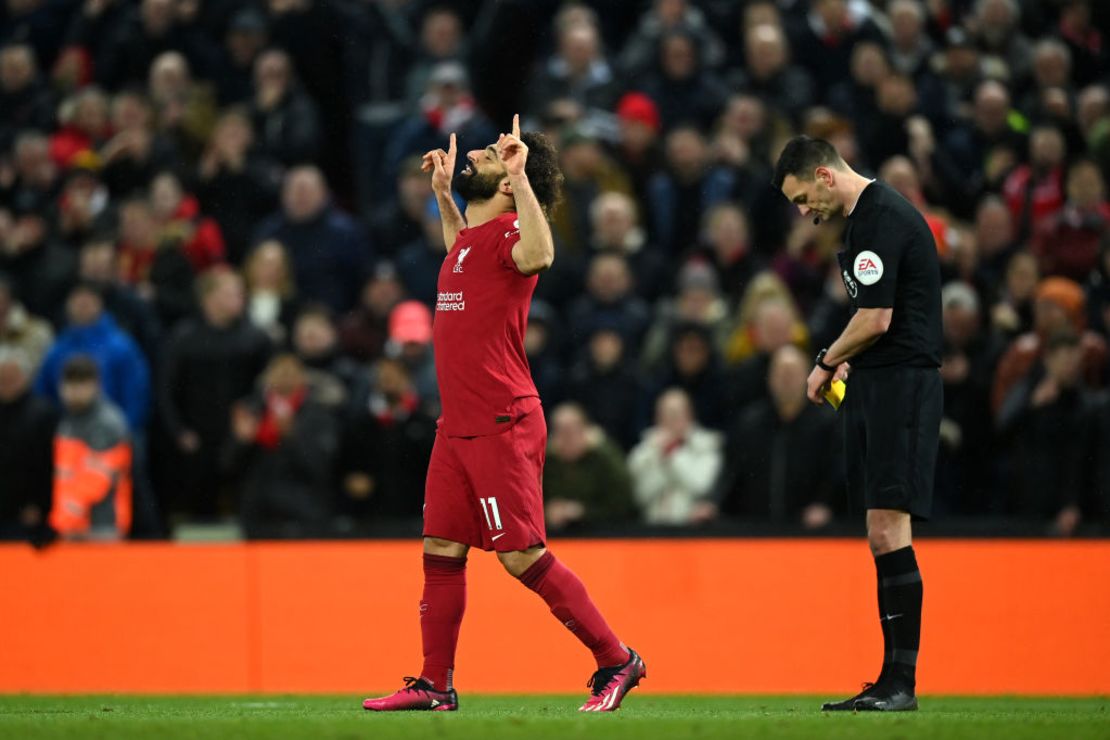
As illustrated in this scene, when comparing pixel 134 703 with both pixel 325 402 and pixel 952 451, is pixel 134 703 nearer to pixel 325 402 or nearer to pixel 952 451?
pixel 325 402

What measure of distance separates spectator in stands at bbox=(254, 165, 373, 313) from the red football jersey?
20.8ft

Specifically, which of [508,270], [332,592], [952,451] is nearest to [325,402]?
[332,592]

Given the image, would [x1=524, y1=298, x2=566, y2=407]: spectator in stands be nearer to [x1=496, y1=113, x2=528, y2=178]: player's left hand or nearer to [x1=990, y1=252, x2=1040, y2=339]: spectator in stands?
[x1=990, y1=252, x2=1040, y2=339]: spectator in stands

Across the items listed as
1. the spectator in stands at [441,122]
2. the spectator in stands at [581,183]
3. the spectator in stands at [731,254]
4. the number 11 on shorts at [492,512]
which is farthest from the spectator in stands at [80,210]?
the number 11 on shorts at [492,512]

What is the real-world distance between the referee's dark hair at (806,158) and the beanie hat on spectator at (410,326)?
485cm

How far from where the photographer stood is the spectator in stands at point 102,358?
12.3 metres

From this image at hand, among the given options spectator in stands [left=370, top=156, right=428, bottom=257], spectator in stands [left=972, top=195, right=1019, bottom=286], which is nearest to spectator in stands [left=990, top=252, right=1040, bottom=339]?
spectator in stands [left=972, top=195, right=1019, bottom=286]

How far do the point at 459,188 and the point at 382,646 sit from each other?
4.17 meters

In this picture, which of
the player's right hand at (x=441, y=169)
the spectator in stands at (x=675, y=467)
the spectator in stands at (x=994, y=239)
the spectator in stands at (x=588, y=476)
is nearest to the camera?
the player's right hand at (x=441, y=169)

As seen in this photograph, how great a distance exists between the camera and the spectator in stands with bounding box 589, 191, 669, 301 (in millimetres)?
12703

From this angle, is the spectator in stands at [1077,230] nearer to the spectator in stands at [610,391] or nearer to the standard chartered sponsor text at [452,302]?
the spectator in stands at [610,391]

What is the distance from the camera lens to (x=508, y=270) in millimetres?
7070

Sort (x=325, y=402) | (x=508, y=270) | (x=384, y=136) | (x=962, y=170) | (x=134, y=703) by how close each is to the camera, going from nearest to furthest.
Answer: (x=508, y=270) < (x=134, y=703) < (x=325, y=402) < (x=962, y=170) < (x=384, y=136)

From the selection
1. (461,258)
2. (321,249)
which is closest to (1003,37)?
(321,249)
